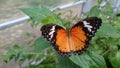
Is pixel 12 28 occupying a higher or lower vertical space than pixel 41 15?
lower

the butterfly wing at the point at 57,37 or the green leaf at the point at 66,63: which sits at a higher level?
the butterfly wing at the point at 57,37

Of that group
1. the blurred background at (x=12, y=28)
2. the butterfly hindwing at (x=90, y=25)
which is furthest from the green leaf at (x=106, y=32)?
the blurred background at (x=12, y=28)

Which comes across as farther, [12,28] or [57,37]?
[12,28]

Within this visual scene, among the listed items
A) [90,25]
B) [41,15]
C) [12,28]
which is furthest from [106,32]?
[12,28]

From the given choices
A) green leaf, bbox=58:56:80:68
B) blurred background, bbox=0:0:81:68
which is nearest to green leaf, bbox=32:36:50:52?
green leaf, bbox=58:56:80:68

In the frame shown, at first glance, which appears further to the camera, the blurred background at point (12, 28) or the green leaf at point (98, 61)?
the blurred background at point (12, 28)

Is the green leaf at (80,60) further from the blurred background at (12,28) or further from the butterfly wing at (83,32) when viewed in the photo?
the blurred background at (12,28)

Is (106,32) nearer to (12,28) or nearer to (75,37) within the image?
(75,37)
